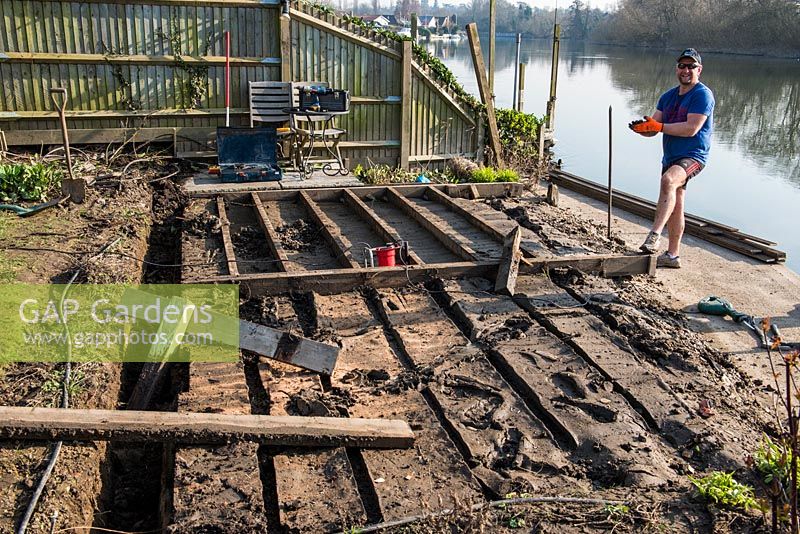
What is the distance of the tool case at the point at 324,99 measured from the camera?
9023mm

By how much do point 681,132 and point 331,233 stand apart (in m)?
3.23

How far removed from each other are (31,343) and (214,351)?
1.01m

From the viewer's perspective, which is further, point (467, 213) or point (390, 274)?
point (467, 213)

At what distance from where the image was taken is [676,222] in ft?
22.7

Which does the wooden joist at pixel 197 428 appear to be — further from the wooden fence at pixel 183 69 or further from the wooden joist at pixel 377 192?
the wooden fence at pixel 183 69

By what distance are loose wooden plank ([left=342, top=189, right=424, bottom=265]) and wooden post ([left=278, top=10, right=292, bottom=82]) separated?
7.58ft

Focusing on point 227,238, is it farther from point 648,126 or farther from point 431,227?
point 648,126

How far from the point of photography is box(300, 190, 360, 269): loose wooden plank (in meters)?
6.02

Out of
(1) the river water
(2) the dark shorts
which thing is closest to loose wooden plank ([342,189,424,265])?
(2) the dark shorts

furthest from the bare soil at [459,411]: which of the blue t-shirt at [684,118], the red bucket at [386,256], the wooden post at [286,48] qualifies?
the wooden post at [286,48]

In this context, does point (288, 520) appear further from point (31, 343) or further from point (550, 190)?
point (550, 190)

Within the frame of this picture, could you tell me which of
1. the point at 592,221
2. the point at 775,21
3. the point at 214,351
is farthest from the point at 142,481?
the point at 775,21

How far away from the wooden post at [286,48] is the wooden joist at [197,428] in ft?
23.5

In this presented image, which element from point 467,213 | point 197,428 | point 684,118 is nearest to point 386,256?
point 467,213
